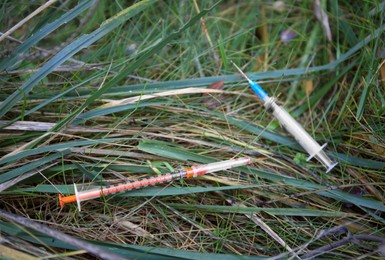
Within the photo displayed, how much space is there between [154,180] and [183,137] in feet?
1.02

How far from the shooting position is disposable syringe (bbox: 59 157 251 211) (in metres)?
1.52

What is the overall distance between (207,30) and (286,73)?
1.83ft

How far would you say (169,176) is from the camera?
63.0 inches

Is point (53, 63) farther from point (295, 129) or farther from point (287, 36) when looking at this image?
point (287, 36)

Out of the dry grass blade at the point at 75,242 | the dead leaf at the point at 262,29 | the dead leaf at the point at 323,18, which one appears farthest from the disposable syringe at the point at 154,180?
the dead leaf at the point at 323,18

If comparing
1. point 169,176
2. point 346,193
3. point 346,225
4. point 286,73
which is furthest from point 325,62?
point 169,176

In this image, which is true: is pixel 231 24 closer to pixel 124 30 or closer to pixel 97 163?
pixel 124 30

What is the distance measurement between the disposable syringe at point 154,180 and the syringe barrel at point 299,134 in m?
0.33

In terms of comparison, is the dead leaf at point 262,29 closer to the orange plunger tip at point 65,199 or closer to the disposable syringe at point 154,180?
the disposable syringe at point 154,180

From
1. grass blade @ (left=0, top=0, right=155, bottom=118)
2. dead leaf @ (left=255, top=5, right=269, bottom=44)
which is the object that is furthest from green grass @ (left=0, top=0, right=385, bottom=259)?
dead leaf @ (left=255, top=5, right=269, bottom=44)

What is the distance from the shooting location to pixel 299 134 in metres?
1.82

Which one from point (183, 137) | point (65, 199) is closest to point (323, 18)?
point (183, 137)

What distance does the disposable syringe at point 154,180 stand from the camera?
152cm

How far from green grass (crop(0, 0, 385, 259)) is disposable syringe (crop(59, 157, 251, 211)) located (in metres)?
0.04
